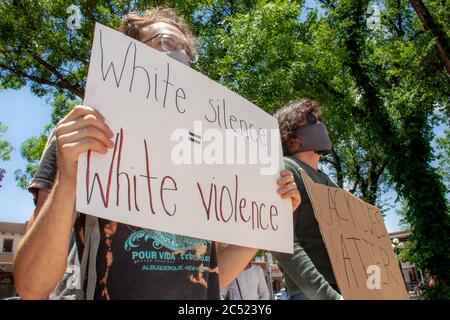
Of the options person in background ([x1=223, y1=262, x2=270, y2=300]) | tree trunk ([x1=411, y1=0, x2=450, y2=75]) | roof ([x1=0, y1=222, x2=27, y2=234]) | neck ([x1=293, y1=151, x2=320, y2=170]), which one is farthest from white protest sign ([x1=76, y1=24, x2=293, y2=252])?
roof ([x1=0, y1=222, x2=27, y2=234])

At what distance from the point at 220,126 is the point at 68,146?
60 centimetres

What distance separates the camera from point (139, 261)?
1.17 metres

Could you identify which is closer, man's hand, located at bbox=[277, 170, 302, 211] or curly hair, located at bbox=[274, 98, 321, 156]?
man's hand, located at bbox=[277, 170, 302, 211]

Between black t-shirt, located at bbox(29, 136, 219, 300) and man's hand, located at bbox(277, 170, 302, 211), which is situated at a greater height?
man's hand, located at bbox(277, 170, 302, 211)

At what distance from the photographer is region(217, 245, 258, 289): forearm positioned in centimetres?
155

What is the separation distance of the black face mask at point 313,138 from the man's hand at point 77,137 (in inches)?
61.4

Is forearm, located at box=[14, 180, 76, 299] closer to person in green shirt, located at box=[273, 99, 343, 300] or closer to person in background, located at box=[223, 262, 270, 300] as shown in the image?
person in green shirt, located at box=[273, 99, 343, 300]

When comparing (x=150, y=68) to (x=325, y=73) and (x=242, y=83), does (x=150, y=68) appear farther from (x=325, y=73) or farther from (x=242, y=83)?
(x=325, y=73)

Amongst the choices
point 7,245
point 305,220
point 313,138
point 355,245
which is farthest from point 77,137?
point 7,245

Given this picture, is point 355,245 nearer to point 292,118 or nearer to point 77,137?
point 292,118

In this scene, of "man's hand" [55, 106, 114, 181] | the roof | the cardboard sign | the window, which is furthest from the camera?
the roof

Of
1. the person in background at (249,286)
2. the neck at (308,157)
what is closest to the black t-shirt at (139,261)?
the neck at (308,157)

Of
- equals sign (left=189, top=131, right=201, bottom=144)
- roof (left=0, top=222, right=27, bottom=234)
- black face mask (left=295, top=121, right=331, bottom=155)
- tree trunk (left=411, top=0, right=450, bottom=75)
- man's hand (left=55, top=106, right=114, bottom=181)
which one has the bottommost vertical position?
man's hand (left=55, top=106, right=114, bottom=181)

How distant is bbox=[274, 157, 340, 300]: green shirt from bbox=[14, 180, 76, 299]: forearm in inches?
44.2
